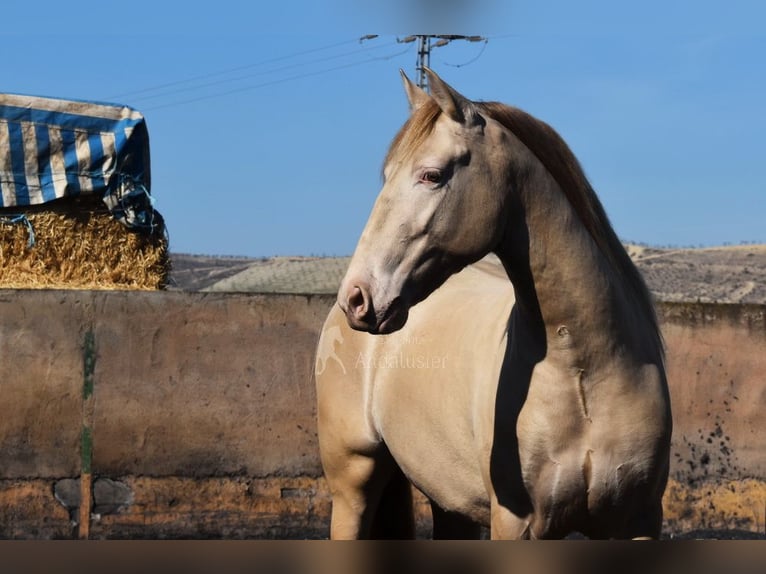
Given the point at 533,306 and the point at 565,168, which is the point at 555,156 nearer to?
the point at 565,168

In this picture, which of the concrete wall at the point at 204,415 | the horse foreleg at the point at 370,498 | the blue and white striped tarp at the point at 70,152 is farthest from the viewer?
the blue and white striped tarp at the point at 70,152

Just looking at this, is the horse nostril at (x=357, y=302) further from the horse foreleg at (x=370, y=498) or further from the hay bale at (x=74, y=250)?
the hay bale at (x=74, y=250)

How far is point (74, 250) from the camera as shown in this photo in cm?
686

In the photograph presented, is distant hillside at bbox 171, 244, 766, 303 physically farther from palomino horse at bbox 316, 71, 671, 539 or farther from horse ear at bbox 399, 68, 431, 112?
horse ear at bbox 399, 68, 431, 112

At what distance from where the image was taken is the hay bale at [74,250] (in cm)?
681

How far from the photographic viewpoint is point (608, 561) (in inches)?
36.3

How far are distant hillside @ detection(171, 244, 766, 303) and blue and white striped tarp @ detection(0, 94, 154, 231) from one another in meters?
7.95

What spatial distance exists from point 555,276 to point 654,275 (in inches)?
574

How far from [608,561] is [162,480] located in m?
5.71

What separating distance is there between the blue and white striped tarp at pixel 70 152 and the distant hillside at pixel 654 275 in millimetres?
7953

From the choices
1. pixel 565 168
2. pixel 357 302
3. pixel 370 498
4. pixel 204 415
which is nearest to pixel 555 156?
pixel 565 168

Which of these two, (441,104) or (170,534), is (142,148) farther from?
(441,104)

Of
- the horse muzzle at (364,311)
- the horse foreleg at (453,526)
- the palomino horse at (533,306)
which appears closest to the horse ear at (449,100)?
the palomino horse at (533,306)

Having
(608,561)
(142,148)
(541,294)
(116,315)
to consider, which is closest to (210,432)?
(116,315)
